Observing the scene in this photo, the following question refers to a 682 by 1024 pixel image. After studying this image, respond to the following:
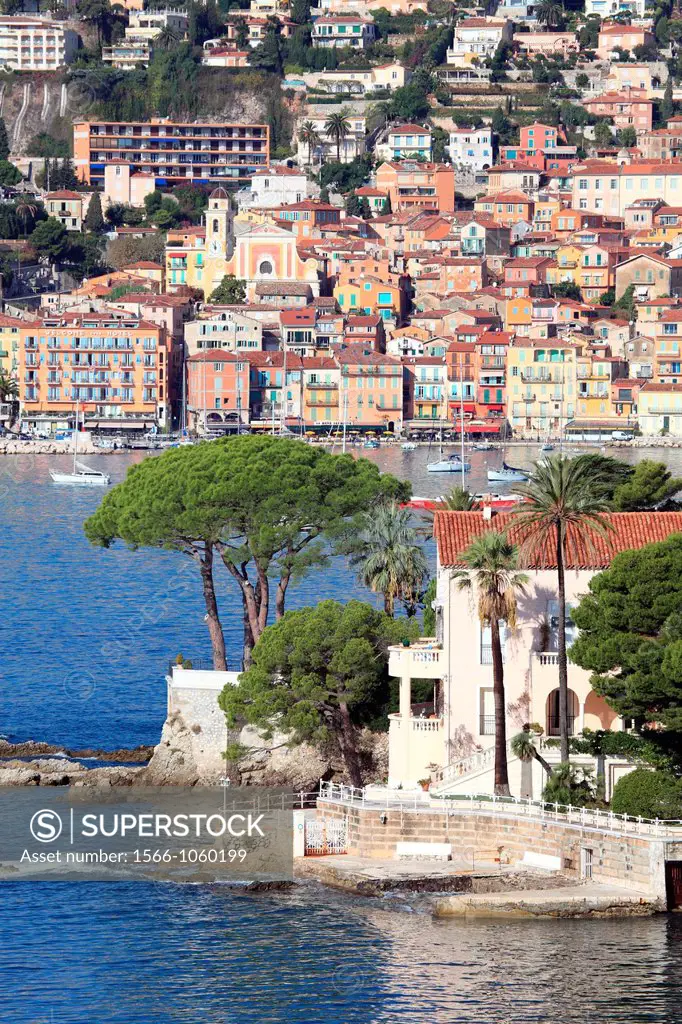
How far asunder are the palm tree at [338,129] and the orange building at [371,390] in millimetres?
35656

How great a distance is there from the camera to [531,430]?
11238cm

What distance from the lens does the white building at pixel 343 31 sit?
15588cm

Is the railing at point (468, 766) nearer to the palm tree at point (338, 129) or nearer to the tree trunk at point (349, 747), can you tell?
the tree trunk at point (349, 747)

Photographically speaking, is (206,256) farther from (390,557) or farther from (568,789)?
(568,789)

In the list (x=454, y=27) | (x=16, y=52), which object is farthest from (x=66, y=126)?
(x=454, y=27)

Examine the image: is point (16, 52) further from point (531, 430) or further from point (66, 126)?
point (531, 430)

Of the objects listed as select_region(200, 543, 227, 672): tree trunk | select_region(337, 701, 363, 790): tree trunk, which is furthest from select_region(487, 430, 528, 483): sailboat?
select_region(337, 701, 363, 790): tree trunk

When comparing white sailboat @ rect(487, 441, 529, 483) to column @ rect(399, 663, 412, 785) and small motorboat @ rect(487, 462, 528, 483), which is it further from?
column @ rect(399, 663, 412, 785)

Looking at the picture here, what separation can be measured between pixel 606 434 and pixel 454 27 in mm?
51752

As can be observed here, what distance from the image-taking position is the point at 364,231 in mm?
132500

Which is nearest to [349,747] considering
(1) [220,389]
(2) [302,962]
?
(2) [302,962]

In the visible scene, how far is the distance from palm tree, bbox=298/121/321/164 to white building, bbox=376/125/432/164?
13.6 ft

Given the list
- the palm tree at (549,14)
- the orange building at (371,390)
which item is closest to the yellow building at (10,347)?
the orange building at (371,390)

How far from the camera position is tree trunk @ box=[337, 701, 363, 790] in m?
31.2
